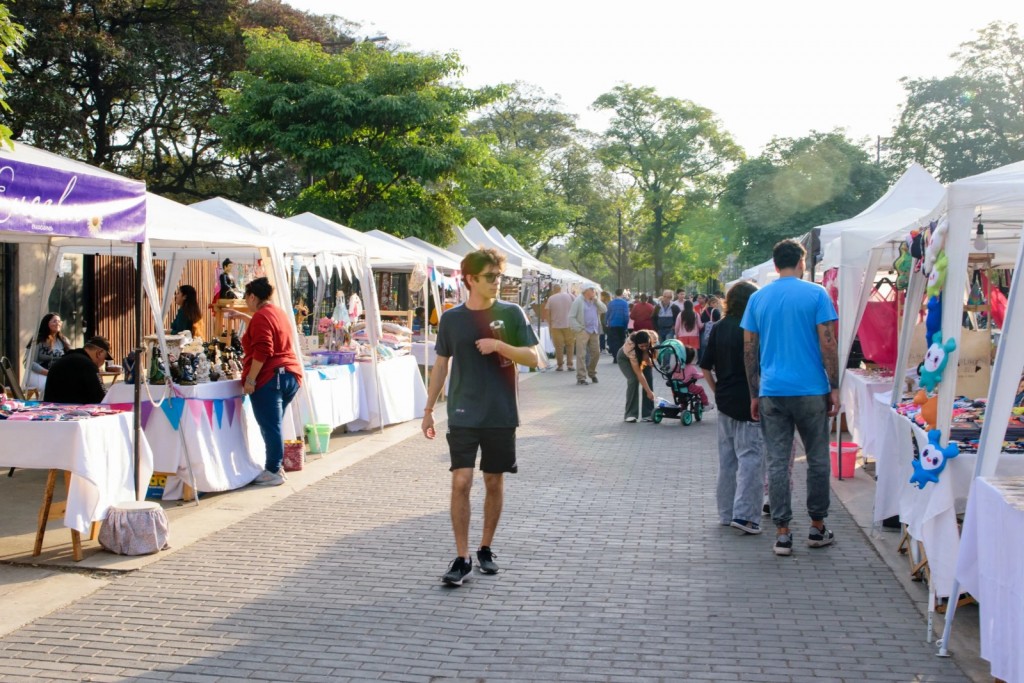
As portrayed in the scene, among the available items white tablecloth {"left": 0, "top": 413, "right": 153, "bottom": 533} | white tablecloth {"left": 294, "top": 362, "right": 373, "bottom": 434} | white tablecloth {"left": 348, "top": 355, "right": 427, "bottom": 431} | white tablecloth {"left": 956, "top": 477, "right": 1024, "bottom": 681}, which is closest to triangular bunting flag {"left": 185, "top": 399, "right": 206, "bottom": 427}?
white tablecloth {"left": 0, "top": 413, "right": 153, "bottom": 533}

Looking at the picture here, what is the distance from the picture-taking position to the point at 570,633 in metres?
4.88

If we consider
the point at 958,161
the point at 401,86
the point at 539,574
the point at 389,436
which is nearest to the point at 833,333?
the point at 539,574

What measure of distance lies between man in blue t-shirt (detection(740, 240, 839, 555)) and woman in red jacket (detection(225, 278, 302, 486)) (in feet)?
13.7

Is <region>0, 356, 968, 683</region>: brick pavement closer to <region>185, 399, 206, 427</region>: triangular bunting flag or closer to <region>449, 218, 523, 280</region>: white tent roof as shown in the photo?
<region>185, 399, 206, 427</region>: triangular bunting flag

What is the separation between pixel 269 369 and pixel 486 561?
139 inches

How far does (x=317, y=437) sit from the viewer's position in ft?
34.4

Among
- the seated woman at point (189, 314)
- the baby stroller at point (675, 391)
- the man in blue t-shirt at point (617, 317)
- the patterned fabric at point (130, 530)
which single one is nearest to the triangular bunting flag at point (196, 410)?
the patterned fabric at point (130, 530)

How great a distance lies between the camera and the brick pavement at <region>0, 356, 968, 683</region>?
444 cm

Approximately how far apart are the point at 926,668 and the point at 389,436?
27.6 feet

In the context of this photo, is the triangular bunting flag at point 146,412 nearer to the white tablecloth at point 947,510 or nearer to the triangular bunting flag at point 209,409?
the triangular bunting flag at point 209,409

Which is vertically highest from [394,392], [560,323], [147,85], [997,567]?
[147,85]

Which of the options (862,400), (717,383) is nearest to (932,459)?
(717,383)

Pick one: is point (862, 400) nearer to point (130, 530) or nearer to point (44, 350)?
point (130, 530)

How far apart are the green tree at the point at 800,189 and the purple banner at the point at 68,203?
36987 millimetres
